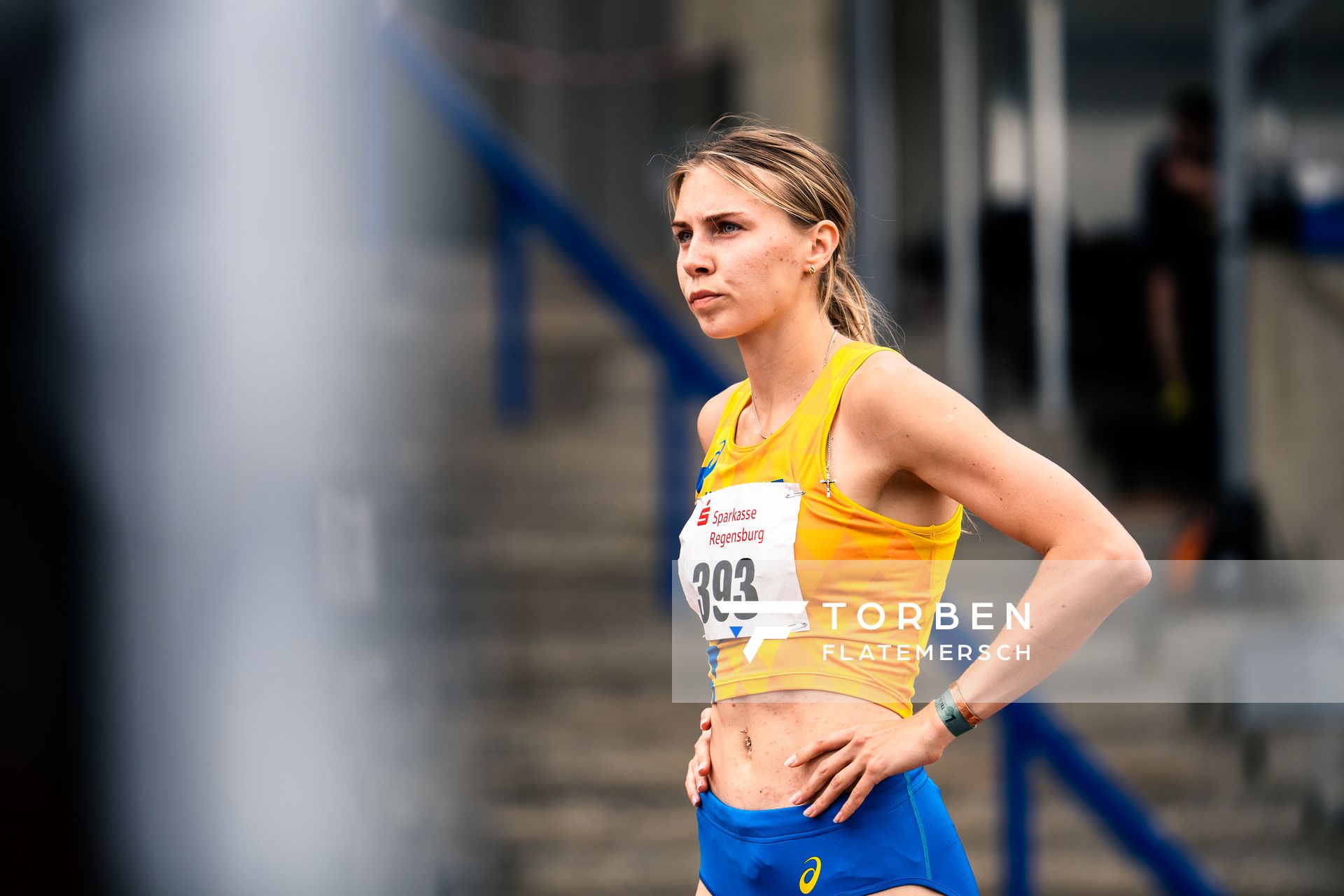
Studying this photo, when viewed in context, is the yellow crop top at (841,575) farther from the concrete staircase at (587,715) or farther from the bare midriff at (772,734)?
the concrete staircase at (587,715)

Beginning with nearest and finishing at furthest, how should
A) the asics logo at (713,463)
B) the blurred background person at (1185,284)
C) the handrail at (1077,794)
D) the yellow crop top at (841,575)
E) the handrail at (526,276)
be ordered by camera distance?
the yellow crop top at (841,575)
the asics logo at (713,463)
the handrail at (1077,794)
the handrail at (526,276)
the blurred background person at (1185,284)

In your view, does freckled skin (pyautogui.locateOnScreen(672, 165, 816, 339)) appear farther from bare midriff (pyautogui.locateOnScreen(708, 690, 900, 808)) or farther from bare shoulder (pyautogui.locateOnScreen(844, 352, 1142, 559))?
bare midriff (pyautogui.locateOnScreen(708, 690, 900, 808))

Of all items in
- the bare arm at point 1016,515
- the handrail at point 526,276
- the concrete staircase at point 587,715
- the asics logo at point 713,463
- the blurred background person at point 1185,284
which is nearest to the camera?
the bare arm at point 1016,515

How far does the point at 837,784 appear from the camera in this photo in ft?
5.24

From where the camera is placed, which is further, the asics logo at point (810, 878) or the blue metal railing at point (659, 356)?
the blue metal railing at point (659, 356)

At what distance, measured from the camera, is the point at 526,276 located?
17.6 ft

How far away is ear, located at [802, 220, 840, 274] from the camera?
1.61 meters

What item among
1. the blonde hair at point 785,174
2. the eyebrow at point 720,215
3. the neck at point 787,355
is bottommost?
the neck at point 787,355

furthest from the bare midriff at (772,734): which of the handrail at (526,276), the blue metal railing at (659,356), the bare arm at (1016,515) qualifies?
the handrail at (526,276)

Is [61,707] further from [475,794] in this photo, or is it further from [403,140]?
[403,140]

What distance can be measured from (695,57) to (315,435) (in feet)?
26.4

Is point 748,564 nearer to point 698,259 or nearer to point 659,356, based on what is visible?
point 698,259

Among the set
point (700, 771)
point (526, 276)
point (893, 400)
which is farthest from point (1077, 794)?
point (526, 276)

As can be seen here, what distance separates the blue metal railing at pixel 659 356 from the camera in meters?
3.01
